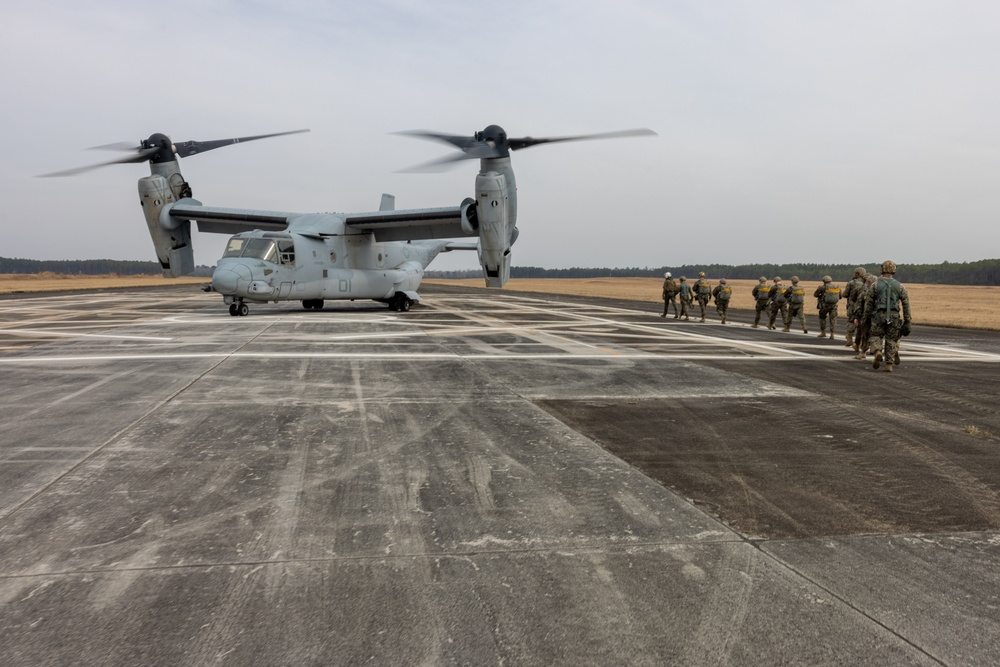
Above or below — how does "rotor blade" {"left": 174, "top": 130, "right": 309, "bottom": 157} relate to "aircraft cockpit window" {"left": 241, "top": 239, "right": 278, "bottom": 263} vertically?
above

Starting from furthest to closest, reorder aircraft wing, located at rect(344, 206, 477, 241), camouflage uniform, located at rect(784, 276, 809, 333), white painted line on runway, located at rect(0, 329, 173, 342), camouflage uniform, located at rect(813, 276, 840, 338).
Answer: aircraft wing, located at rect(344, 206, 477, 241) → camouflage uniform, located at rect(784, 276, 809, 333) → camouflage uniform, located at rect(813, 276, 840, 338) → white painted line on runway, located at rect(0, 329, 173, 342)

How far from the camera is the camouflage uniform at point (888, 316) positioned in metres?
10.6

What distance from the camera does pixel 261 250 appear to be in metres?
20.0

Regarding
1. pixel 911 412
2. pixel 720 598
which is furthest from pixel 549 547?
pixel 911 412

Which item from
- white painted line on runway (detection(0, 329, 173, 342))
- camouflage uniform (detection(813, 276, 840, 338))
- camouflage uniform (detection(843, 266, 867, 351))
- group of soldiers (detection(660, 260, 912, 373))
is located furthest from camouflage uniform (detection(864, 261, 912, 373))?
white painted line on runway (detection(0, 329, 173, 342))

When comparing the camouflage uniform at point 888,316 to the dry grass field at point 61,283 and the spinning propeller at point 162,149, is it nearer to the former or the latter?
the spinning propeller at point 162,149

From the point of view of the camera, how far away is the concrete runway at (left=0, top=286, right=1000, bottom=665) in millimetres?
2576

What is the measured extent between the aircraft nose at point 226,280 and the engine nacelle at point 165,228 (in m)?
5.52

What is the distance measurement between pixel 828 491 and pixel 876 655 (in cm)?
223

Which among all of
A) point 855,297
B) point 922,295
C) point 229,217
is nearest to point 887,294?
point 855,297

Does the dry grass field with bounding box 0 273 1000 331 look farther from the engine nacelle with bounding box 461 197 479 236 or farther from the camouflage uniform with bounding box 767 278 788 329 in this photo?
the engine nacelle with bounding box 461 197 479 236

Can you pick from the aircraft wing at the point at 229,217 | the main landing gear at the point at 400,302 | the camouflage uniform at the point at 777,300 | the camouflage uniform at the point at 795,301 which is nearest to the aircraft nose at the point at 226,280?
the aircraft wing at the point at 229,217

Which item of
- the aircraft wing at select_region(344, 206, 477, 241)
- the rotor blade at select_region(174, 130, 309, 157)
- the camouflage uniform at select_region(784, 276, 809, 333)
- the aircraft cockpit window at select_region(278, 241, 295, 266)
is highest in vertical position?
the rotor blade at select_region(174, 130, 309, 157)

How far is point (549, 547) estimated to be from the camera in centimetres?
347
